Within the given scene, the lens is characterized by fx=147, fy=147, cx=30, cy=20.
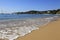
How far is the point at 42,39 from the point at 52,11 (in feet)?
629

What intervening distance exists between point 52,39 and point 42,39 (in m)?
0.41

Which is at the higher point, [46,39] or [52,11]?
[46,39]

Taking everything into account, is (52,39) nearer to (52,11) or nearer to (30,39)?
(30,39)

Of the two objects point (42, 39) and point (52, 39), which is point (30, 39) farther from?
point (52, 39)

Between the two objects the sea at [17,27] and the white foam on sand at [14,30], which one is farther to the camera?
the sea at [17,27]

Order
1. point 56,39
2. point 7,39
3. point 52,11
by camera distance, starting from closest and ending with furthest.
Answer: point 56,39 < point 7,39 < point 52,11

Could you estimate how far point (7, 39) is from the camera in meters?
6.55

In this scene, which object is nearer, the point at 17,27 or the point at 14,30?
the point at 14,30

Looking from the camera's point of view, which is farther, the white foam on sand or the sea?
the sea

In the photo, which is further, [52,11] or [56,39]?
[52,11]

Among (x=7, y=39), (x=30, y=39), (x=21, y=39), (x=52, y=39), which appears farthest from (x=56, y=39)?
(x=7, y=39)

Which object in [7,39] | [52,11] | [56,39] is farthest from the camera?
[52,11]

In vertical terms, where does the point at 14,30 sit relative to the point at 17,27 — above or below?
above

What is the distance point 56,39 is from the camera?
5.89 meters
